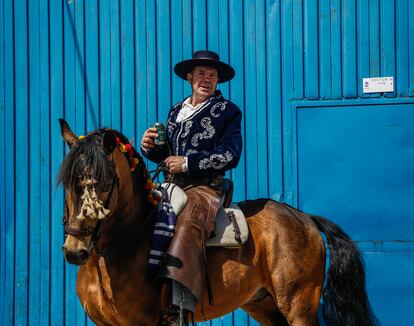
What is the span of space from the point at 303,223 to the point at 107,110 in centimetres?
224

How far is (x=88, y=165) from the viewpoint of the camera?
3260mm

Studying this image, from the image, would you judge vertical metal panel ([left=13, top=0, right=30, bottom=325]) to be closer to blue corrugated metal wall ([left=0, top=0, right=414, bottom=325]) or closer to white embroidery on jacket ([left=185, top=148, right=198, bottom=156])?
Answer: blue corrugated metal wall ([left=0, top=0, right=414, bottom=325])

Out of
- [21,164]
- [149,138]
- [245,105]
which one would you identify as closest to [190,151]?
[149,138]

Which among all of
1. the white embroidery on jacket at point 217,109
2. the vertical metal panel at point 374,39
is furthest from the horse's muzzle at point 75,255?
the vertical metal panel at point 374,39

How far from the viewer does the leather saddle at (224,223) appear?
12.8 feet

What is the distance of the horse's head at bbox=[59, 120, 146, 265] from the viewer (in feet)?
10.5

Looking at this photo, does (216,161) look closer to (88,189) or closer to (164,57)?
(88,189)

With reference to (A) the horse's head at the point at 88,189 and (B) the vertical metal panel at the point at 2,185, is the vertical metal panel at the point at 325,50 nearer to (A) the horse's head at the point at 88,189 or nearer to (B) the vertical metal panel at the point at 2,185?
(A) the horse's head at the point at 88,189

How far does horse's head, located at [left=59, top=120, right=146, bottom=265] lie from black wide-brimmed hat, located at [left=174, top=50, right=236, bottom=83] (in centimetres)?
108

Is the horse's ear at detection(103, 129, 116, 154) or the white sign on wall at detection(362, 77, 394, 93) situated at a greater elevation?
the white sign on wall at detection(362, 77, 394, 93)

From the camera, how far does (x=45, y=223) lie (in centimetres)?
577

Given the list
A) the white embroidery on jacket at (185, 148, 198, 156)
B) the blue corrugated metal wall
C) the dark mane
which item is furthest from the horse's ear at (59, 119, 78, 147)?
the blue corrugated metal wall

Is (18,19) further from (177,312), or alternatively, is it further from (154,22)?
(177,312)

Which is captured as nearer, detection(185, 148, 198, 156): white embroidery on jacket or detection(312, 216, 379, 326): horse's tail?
detection(185, 148, 198, 156): white embroidery on jacket
